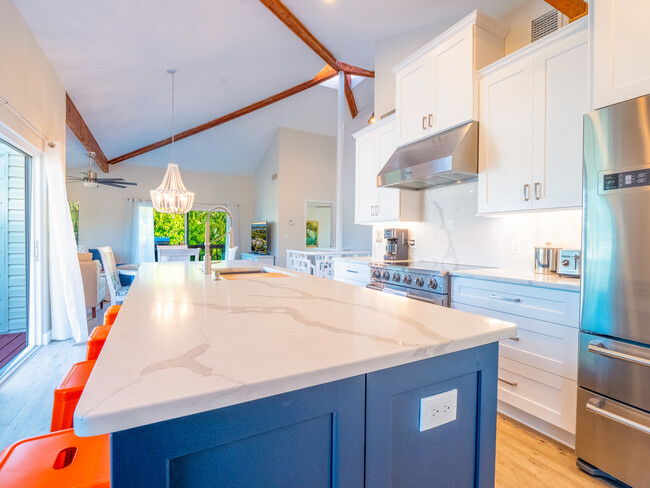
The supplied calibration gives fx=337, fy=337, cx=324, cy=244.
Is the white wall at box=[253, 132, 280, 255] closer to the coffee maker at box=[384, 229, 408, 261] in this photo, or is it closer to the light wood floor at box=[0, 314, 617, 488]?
the coffee maker at box=[384, 229, 408, 261]

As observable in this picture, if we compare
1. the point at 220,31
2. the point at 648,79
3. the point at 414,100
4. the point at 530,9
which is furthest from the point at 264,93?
the point at 648,79

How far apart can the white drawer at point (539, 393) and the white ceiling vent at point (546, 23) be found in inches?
88.7

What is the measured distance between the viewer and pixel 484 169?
2.47 metres

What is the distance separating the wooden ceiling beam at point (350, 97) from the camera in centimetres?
Answer: 606

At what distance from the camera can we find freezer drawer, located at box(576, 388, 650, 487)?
4.62ft

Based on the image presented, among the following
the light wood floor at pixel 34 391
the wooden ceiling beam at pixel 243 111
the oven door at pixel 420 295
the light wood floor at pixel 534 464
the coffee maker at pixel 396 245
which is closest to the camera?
the light wood floor at pixel 534 464

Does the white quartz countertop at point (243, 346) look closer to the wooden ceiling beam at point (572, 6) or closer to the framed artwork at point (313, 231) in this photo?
the wooden ceiling beam at point (572, 6)

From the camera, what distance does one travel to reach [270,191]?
26.4ft

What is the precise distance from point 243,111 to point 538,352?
247 inches

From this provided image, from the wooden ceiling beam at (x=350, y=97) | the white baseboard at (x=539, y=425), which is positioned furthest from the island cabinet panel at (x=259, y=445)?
the wooden ceiling beam at (x=350, y=97)

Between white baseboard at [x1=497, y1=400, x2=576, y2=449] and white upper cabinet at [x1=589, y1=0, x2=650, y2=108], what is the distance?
1.69 metres

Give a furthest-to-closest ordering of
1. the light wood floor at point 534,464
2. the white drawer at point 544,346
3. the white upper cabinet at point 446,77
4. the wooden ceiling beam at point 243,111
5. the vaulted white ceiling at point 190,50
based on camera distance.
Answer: the wooden ceiling beam at point 243,111 < the vaulted white ceiling at point 190,50 < the white upper cabinet at point 446,77 < the white drawer at point 544,346 < the light wood floor at point 534,464

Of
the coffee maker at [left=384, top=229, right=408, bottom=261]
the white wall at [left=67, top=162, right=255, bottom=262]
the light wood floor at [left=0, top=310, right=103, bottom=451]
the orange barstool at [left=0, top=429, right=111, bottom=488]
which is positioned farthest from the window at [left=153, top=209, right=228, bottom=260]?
the orange barstool at [left=0, top=429, right=111, bottom=488]

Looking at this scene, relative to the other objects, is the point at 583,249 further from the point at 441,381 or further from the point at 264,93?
the point at 264,93
